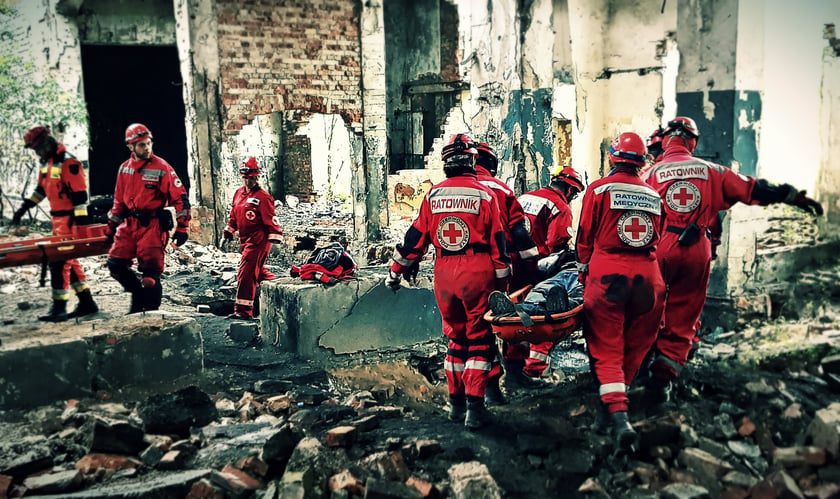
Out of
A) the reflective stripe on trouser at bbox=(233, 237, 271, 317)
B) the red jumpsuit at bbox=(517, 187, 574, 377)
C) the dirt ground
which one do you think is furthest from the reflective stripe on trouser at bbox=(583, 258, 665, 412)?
the reflective stripe on trouser at bbox=(233, 237, 271, 317)

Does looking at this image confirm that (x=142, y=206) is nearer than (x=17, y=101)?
Yes

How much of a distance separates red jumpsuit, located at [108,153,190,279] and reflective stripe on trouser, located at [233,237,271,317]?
1323 mm

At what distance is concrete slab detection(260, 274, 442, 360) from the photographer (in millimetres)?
6199

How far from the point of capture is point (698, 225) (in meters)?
4.90

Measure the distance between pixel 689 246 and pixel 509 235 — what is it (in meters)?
1.41

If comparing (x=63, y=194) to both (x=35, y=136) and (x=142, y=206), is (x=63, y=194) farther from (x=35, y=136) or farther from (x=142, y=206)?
(x=142, y=206)

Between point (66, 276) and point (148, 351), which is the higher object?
point (66, 276)

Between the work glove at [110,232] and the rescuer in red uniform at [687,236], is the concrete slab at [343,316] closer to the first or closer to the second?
Answer: the work glove at [110,232]

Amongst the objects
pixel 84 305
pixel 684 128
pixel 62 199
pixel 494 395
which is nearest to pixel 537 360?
pixel 494 395

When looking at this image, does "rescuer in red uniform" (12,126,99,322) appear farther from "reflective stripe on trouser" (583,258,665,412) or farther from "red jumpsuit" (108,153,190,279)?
"reflective stripe on trouser" (583,258,665,412)

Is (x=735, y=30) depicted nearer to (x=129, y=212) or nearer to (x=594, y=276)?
(x=594, y=276)

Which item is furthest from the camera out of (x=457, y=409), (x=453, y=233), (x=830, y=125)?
Answer: (x=830, y=125)

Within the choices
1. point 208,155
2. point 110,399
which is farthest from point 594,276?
point 208,155

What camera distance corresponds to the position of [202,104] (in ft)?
35.2
